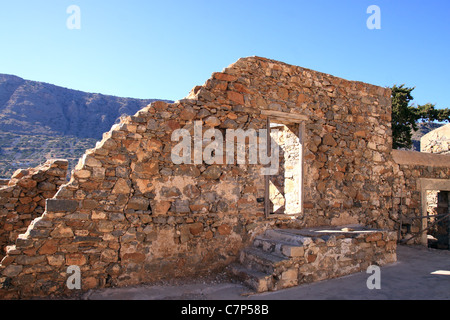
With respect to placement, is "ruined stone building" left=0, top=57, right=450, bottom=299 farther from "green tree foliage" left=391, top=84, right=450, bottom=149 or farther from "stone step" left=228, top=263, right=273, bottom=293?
"green tree foliage" left=391, top=84, right=450, bottom=149

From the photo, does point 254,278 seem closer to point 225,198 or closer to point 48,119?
point 225,198

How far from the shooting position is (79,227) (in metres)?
4.03

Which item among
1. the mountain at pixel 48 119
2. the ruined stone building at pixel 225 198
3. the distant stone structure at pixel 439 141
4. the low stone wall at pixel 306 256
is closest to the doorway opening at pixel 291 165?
the ruined stone building at pixel 225 198

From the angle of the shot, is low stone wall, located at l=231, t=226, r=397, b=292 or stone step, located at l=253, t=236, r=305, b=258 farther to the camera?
stone step, located at l=253, t=236, r=305, b=258

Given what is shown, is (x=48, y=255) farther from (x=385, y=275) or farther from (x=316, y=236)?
(x=385, y=275)

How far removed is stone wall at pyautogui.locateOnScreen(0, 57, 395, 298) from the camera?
397 cm

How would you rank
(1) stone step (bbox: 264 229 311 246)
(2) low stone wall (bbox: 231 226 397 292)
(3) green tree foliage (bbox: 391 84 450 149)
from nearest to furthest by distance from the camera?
(2) low stone wall (bbox: 231 226 397 292) < (1) stone step (bbox: 264 229 311 246) < (3) green tree foliage (bbox: 391 84 450 149)

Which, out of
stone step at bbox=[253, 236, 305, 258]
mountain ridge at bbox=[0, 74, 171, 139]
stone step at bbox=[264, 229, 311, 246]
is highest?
mountain ridge at bbox=[0, 74, 171, 139]

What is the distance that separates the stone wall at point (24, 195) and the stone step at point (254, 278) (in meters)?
3.73

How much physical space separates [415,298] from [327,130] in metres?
3.14

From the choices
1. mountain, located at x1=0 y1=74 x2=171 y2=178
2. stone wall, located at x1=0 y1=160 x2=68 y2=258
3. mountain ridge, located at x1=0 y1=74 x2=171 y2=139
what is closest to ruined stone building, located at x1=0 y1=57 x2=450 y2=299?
stone wall, located at x1=0 y1=160 x2=68 y2=258

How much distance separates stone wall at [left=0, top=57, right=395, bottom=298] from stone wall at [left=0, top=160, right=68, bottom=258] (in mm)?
2244

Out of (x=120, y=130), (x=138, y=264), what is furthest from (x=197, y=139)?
(x=138, y=264)

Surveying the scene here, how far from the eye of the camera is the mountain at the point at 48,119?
2217cm
